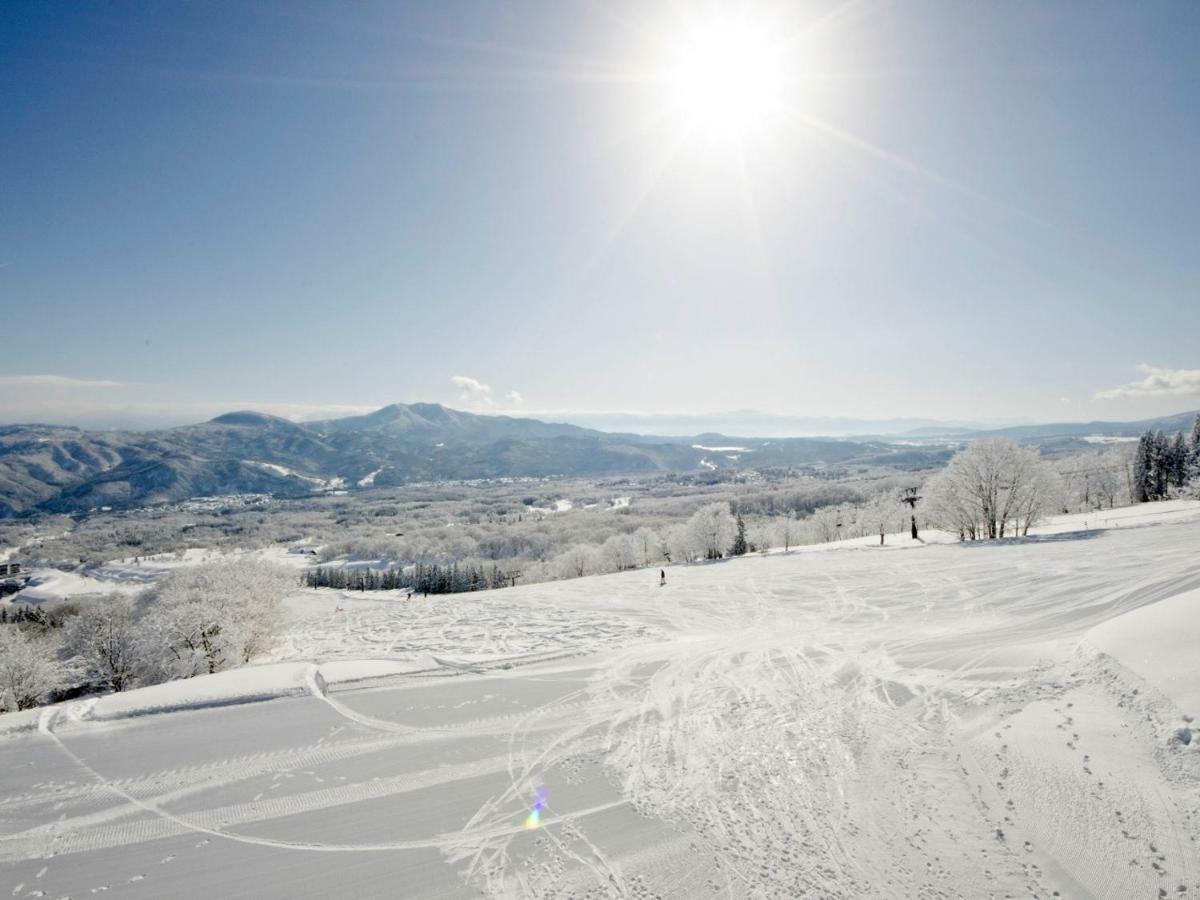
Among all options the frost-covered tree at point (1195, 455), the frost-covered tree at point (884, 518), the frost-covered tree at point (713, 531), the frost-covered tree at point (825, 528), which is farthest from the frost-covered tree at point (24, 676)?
the frost-covered tree at point (1195, 455)

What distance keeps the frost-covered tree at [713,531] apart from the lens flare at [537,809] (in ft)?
168

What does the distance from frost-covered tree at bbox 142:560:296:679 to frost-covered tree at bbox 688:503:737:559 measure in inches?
1722

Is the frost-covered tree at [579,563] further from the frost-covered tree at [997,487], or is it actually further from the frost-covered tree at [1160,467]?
the frost-covered tree at [1160,467]

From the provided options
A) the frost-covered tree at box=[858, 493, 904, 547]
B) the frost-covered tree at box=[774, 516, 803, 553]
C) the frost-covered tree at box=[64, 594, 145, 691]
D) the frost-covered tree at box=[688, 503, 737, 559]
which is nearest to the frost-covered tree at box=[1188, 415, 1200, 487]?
the frost-covered tree at box=[858, 493, 904, 547]

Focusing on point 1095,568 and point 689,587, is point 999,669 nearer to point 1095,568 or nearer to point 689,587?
point 1095,568

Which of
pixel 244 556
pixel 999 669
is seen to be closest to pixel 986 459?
pixel 999 669

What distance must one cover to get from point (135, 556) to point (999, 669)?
20121 cm

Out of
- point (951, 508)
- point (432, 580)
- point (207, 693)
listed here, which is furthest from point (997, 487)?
point (432, 580)

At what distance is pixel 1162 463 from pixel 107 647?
11096 centimetres

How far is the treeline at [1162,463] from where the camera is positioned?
200 feet

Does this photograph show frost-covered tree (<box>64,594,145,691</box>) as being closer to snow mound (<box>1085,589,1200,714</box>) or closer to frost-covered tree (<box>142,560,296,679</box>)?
frost-covered tree (<box>142,560,296,679</box>)

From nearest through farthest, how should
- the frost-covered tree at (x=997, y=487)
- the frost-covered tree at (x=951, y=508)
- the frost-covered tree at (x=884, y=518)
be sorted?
the frost-covered tree at (x=997, y=487)
the frost-covered tree at (x=951, y=508)
the frost-covered tree at (x=884, y=518)

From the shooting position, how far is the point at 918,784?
6.79 meters

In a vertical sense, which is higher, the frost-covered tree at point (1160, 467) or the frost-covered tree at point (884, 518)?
the frost-covered tree at point (1160, 467)
